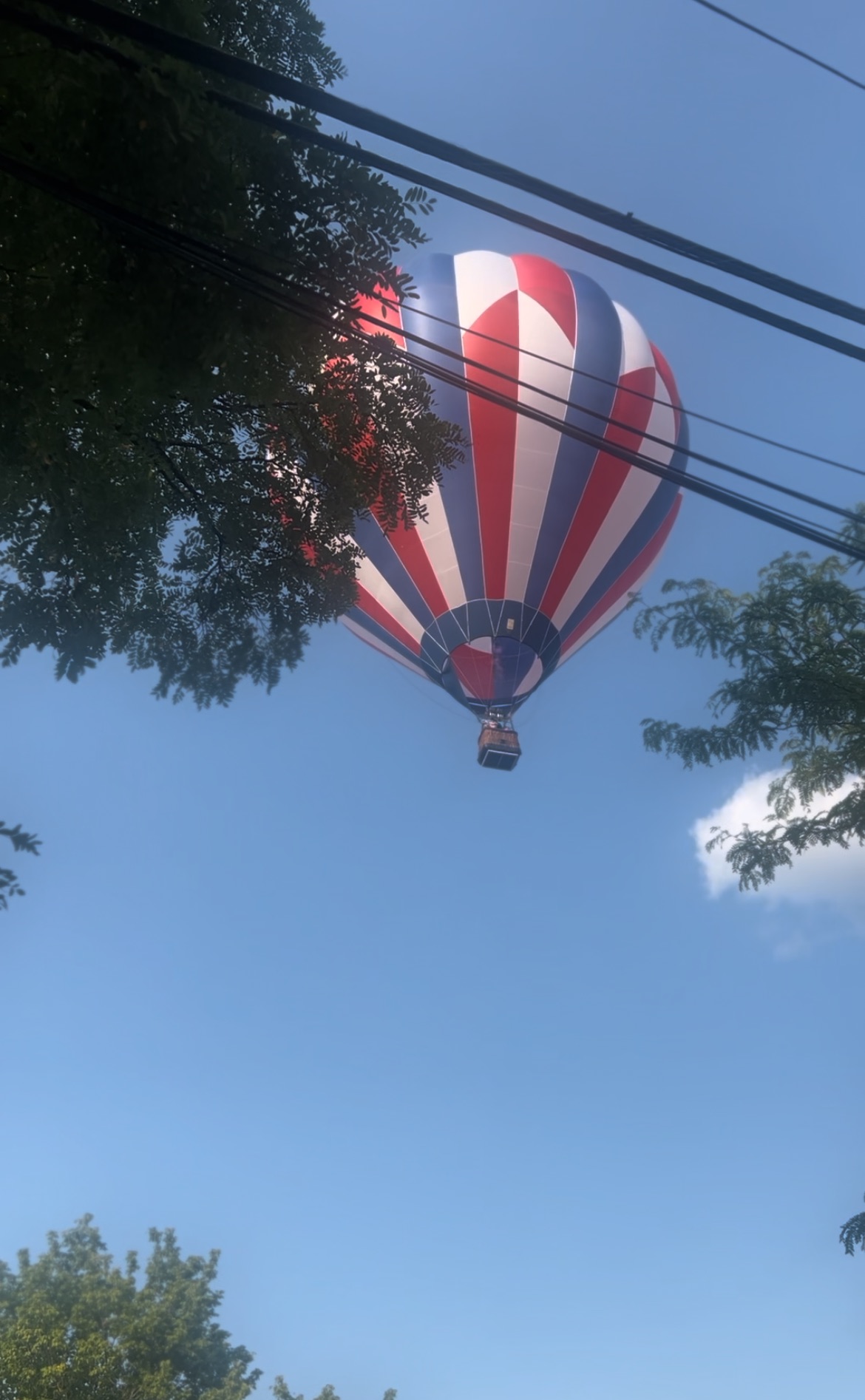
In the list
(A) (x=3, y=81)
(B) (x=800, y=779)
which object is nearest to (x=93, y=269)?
(A) (x=3, y=81)

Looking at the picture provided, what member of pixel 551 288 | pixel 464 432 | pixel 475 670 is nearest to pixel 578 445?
pixel 464 432

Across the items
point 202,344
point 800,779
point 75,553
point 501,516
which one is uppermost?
point 501,516

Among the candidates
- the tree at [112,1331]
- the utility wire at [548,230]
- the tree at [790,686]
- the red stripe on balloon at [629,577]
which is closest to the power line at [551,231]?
the utility wire at [548,230]

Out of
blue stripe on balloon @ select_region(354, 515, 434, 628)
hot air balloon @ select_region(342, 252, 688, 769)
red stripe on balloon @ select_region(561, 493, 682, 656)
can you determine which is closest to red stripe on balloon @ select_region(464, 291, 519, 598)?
hot air balloon @ select_region(342, 252, 688, 769)

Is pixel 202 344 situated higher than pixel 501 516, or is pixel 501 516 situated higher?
pixel 501 516

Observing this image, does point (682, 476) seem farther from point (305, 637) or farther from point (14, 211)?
point (305, 637)

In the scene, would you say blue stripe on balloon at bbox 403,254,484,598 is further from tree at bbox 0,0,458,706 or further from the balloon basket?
tree at bbox 0,0,458,706

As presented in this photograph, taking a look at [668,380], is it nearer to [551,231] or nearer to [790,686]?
[790,686]
